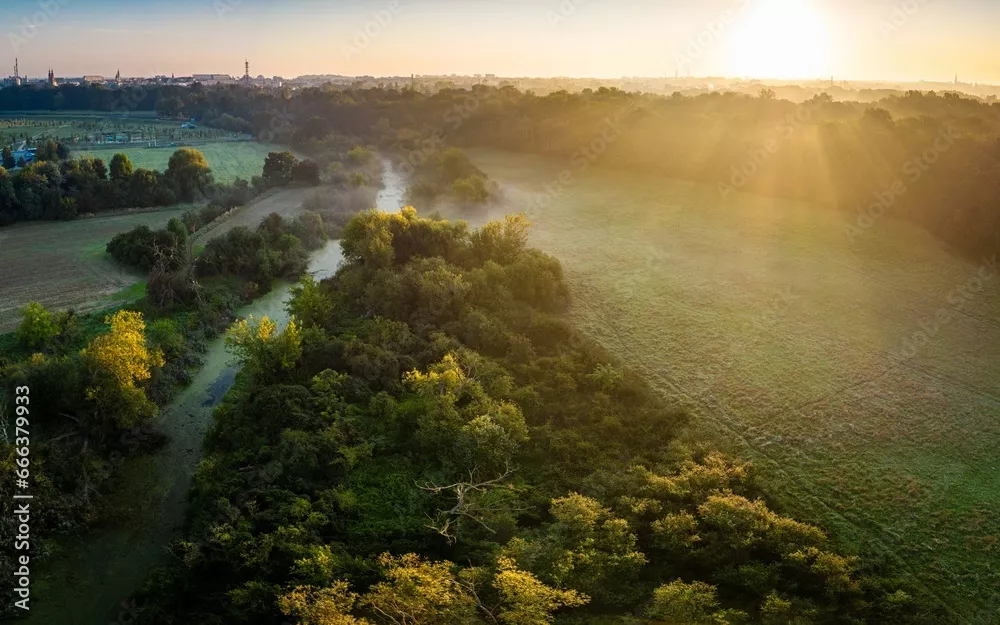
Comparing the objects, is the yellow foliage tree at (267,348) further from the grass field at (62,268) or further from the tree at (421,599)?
the grass field at (62,268)

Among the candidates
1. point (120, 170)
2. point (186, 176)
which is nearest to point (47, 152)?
point (120, 170)

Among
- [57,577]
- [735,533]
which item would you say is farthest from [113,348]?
[735,533]

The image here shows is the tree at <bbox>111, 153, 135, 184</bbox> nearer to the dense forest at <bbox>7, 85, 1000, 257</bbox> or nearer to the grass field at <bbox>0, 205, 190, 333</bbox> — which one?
the grass field at <bbox>0, 205, 190, 333</bbox>

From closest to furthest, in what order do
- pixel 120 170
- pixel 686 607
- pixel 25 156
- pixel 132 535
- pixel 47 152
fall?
1. pixel 686 607
2. pixel 132 535
3. pixel 120 170
4. pixel 47 152
5. pixel 25 156

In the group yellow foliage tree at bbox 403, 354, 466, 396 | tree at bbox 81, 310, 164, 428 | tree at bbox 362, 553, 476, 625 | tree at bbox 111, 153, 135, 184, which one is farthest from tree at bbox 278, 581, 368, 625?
tree at bbox 111, 153, 135, 184

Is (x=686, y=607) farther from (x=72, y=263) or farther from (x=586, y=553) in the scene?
(x=72, y=263)

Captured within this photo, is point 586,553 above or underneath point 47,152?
underneath
